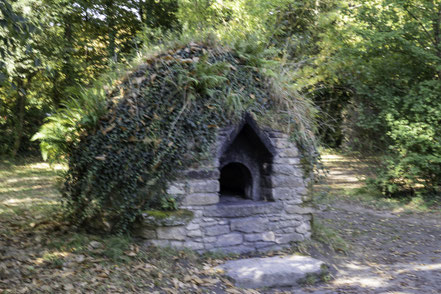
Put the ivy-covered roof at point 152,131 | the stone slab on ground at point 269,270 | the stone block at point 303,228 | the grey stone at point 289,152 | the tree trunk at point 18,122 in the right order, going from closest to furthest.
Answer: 1. the stone slab on ground at point 269,270
2. the ivy-covered roof at point 152,131
3. the grey stone at point 289,152
4. the stone block at point 303,228
5. the tree trunk at point 18,122

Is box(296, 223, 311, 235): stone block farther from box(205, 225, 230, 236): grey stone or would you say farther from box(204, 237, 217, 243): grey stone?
box(204, 237, 217, 243): grey stone

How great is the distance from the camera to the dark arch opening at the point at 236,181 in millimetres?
7254

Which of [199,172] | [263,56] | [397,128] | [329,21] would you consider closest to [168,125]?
[199,172]

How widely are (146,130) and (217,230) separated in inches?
Answer: 71.4

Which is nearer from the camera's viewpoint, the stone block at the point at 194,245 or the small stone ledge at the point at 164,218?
the small stone ledge at the point at 164,218

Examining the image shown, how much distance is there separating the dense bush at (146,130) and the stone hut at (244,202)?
0.21 metres

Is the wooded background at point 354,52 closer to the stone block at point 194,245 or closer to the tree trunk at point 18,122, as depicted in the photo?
the tree trunk at point 18,122

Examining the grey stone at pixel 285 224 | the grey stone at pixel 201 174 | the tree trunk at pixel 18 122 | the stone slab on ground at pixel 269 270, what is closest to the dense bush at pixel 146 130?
the grey stone at pixel 201 174

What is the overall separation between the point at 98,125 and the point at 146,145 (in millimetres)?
788

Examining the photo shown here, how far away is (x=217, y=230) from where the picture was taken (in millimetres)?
6309

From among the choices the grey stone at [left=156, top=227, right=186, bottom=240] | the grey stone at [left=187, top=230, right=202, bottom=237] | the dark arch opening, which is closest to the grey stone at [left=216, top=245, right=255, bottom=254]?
the grey stone at [left=187, top=230, right=202, bottom=237]

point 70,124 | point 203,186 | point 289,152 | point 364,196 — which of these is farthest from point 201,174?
point 364,196

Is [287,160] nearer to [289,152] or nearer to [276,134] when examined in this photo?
[289,152]

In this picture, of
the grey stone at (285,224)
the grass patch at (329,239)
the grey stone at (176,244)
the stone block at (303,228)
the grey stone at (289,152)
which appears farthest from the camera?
the grass patch at (329,239)
